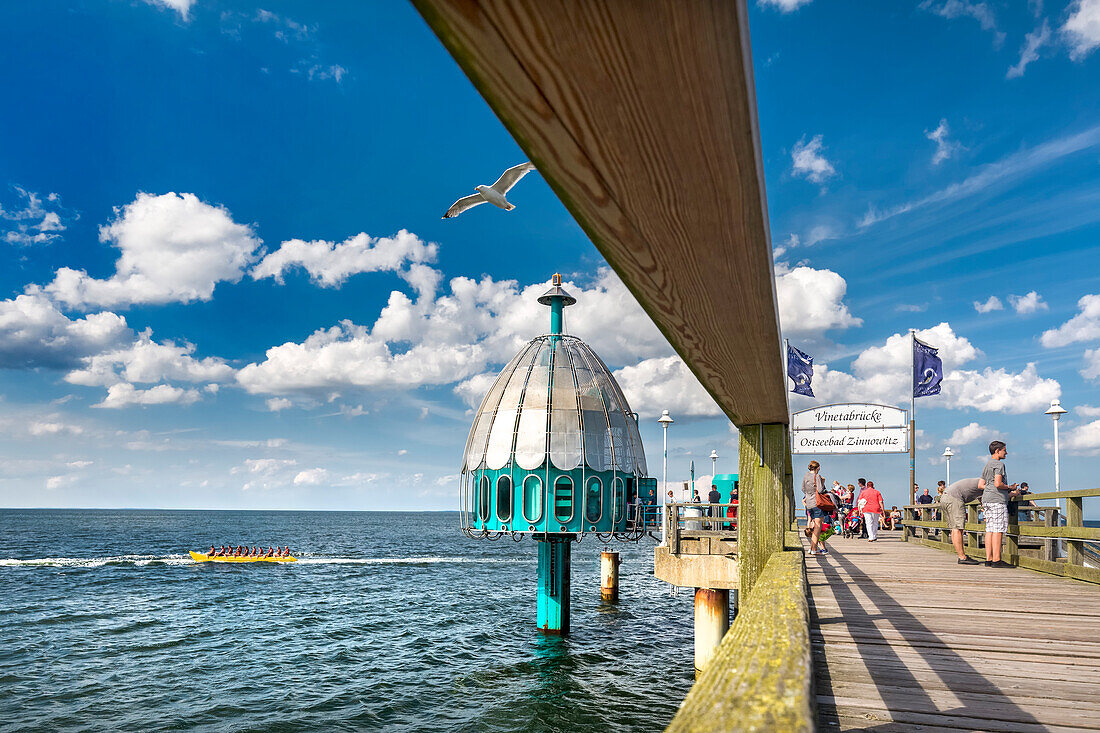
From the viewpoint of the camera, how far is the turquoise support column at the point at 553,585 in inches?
768

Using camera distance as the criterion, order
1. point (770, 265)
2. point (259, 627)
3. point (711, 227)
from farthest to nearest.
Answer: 1. point (259, 627)
2. point (770, 265)
3. point (711, 227)

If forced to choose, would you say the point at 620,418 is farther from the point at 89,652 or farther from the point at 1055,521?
the point at 89,652

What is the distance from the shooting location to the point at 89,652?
20.7 meters

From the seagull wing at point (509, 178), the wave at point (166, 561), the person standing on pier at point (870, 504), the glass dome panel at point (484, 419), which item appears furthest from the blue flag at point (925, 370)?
the wave at point (166, 561)

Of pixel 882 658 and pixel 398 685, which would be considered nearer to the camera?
pixel 882 658

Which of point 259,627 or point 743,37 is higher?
point 743,37

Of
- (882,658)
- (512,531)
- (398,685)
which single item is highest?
(882,658)

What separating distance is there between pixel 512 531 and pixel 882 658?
14.6 m

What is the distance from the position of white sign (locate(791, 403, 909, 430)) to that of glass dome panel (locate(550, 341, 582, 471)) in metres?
6.76

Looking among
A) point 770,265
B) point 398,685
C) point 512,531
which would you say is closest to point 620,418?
point 512,531

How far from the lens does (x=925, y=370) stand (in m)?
24.8

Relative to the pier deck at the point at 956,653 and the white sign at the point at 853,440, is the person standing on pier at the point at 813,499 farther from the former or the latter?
the white sign at the point at 853,440

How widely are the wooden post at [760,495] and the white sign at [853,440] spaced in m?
15.4

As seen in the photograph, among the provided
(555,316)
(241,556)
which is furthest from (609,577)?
(241,556)
